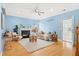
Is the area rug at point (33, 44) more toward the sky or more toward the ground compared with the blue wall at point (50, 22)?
more toward the ground

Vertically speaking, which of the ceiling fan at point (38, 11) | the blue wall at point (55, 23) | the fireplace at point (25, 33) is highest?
the ceiling fan at point (38, 11)

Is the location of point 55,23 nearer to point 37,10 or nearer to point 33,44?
point 37,10

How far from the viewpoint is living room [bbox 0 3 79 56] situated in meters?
2.18

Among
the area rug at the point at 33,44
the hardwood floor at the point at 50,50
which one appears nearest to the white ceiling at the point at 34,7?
the area rug at the point at 33,44

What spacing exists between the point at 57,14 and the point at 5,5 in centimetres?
106

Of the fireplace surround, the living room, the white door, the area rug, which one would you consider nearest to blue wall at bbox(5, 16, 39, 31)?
the living room

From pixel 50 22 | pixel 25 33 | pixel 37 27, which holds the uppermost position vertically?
pixel 50 22

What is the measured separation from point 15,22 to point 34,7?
0.49 meters

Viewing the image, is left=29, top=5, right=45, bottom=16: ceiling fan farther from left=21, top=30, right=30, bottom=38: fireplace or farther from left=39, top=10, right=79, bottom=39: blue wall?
left=21, top=30, right=30, bottom=38: fireplace

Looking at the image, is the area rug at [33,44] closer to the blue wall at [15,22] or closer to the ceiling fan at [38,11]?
the blue wall at [15,22]

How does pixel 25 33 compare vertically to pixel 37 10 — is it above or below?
below

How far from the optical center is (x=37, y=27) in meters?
2.25

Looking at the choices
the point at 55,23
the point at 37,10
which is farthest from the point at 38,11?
the point at 55,23

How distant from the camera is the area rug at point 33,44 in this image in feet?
7.33
